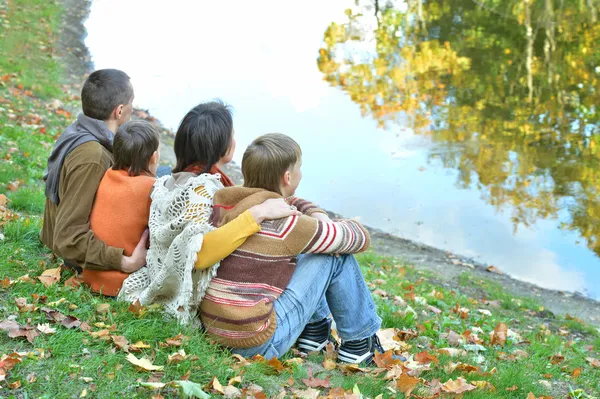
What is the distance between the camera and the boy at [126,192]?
13.0 feet

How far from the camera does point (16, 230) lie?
4.98 metres

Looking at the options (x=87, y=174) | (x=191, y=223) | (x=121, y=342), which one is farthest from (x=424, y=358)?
(x=87, y=174)

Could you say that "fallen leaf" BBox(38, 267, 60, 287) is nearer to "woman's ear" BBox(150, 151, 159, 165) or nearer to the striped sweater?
"woman's ear" BBox(150, 151, 159, 165)

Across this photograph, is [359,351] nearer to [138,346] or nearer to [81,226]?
[138,346]

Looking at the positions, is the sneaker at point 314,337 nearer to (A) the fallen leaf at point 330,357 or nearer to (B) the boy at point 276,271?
(A) the fallen leaf at point 330,357

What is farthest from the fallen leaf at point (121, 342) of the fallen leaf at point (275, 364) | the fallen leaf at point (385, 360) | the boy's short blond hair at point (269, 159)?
the fallen leaf at point (385, 360)

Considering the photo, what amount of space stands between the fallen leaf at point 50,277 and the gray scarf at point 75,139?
43 centimetres

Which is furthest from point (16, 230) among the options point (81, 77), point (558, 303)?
point (81, 77)

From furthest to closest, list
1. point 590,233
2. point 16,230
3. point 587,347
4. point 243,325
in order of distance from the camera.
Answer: point 590,233 → point 587,347 → point 16,230 → point 243,325

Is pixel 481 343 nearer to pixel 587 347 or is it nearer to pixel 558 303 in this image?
pixel 587 347

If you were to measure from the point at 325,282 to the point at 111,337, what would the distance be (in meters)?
1.16

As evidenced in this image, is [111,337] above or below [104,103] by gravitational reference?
below

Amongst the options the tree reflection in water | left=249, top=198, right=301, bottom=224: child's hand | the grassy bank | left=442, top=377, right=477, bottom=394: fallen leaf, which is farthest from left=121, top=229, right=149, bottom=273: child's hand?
the tree reflection in water

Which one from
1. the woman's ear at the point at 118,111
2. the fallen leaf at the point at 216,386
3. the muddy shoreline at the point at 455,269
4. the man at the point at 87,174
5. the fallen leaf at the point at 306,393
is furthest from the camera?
the muddy shoreline at the point at 455,269
